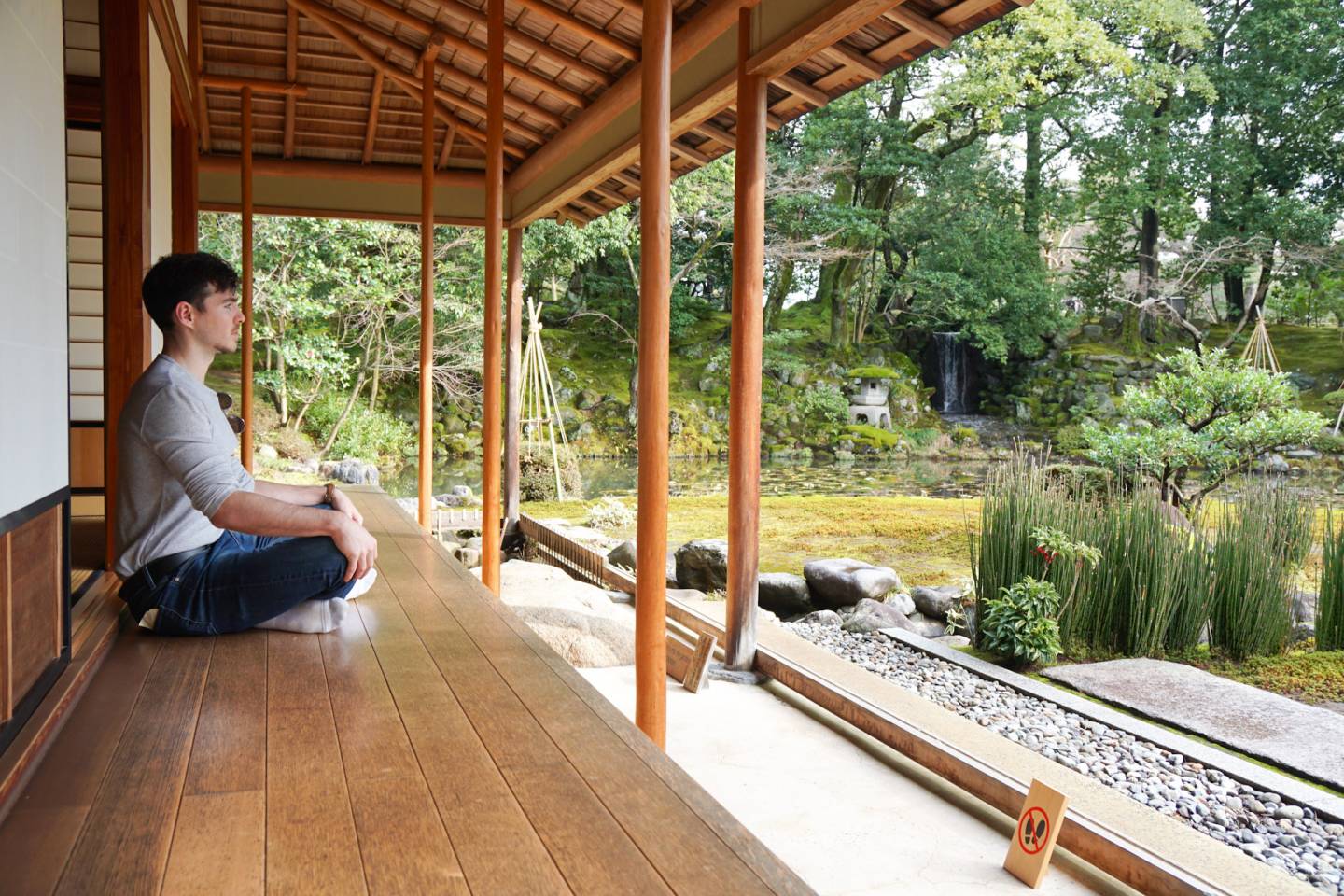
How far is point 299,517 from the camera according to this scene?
7.39 feet

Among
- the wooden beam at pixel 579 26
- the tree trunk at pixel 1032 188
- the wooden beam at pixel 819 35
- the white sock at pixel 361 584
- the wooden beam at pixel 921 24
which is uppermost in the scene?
the tree trunk at pixel 1032 188

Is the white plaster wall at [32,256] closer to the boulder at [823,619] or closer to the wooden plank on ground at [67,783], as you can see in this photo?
the wooden plank on ground at [67,783]

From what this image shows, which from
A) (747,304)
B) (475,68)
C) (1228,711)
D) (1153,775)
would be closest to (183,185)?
(475,68)

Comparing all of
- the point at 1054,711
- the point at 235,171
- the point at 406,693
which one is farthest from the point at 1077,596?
the point at 235,171

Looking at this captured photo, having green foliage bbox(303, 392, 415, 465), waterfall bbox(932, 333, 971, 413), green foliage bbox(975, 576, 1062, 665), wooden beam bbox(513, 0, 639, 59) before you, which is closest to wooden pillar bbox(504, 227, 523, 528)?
wooden beam bbox(513, 0, 639, 59)

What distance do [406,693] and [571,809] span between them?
69cm

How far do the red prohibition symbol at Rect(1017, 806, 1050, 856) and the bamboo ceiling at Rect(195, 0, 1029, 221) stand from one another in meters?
2.50

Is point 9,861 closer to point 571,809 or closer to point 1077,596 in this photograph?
point 571,809

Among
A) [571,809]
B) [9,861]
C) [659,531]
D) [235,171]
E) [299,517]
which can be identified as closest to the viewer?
[9,861]

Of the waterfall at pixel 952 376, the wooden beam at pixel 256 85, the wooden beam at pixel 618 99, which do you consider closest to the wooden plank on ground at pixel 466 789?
the wooden beam at pixel 618 99

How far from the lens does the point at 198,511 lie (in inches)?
92.3

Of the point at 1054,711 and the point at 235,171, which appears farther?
the point at 235,171

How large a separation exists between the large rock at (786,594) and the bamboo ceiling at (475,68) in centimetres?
277

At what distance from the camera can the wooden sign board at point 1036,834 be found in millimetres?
2566
